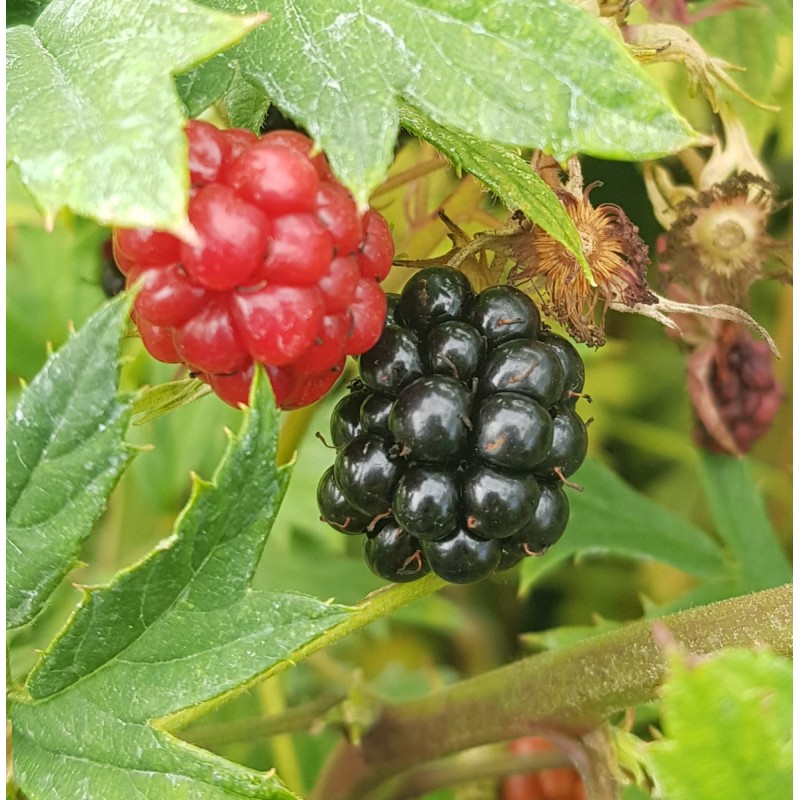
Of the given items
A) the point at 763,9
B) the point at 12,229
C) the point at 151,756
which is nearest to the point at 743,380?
the point at 763,9

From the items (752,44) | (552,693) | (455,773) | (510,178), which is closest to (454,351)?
(510,178)

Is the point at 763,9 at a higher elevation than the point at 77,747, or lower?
lower

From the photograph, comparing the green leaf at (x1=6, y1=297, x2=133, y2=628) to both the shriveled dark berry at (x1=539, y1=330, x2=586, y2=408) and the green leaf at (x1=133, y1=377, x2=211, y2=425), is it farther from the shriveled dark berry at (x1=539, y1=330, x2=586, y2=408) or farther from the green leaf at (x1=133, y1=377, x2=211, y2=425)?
the shriveled dark berry at (x1=539, y1=330, x2=586, y2=408)

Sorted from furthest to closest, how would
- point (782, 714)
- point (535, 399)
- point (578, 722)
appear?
point (578, 722), point (535, 399), point (782, 714)

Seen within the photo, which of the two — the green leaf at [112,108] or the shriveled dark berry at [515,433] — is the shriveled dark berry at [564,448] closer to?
the shriveled dark berry at [515,433]

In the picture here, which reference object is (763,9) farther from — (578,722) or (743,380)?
(578,722)

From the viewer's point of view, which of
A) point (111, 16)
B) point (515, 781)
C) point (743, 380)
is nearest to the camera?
point (111, 16)
